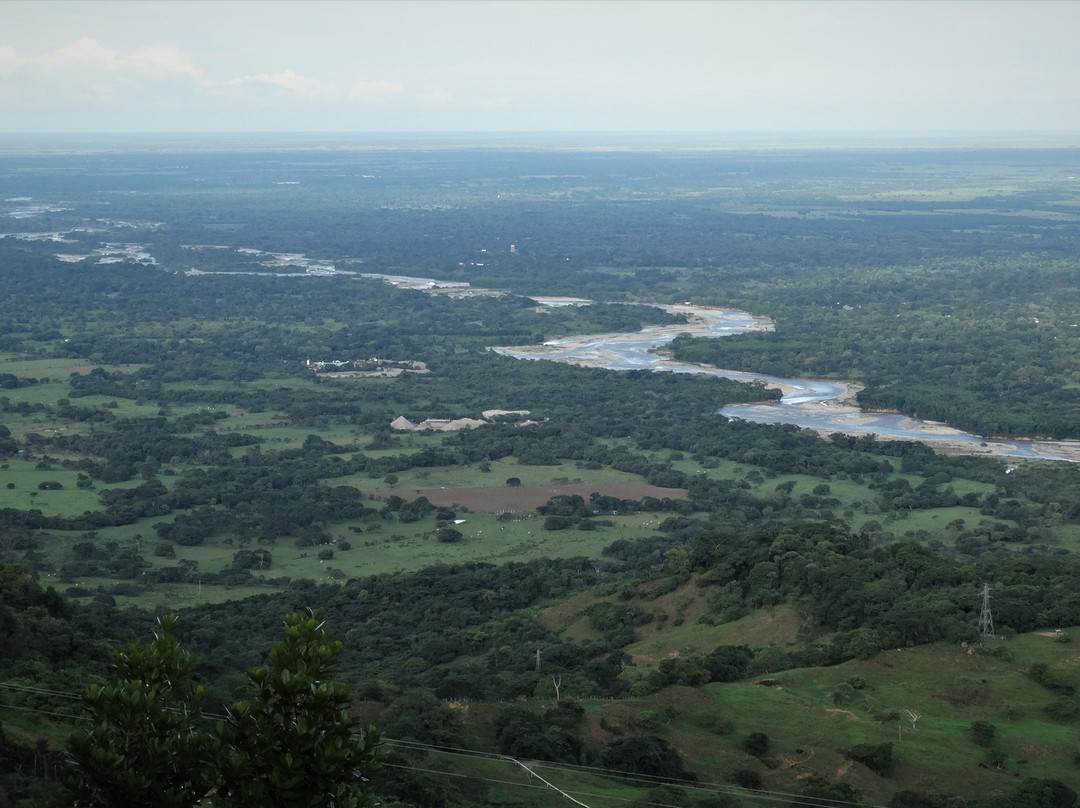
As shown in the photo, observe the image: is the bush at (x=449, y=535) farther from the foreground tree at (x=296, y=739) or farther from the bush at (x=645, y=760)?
the foreground tree at (x=296, y=739)

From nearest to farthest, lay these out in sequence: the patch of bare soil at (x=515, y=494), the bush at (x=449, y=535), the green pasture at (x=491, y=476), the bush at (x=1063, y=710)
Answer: the bush at (x=1063, y=710)
the bush at (x=449, y=535)
the patch of bare soil at (x=515, y=494)
the green pasture at (x=491, y=476)

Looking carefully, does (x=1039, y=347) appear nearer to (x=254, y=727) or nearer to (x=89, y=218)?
(x=254, y=727)

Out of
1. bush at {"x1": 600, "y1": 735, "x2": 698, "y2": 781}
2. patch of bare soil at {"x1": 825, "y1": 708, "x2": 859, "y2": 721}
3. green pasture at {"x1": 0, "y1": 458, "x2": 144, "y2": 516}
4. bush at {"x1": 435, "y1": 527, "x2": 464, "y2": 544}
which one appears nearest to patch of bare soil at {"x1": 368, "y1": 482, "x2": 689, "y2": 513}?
bush at {"x1": 435, "y1": 527, "x2": 464, "y2": 544}

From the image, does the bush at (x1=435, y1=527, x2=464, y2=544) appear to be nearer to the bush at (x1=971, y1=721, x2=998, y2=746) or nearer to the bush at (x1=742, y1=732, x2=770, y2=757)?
the bush at (x1=742, y1=732, x2=770, y2=757)

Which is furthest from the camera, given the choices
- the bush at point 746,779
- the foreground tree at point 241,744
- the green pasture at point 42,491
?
the green pasture at point 42,491

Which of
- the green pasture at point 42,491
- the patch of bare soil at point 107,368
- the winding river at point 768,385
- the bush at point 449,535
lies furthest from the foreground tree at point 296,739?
the patch of bare soil at point 107,368

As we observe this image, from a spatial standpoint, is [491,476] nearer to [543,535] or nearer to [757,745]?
[543,535]

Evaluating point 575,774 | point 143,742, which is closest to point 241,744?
point 143,742
